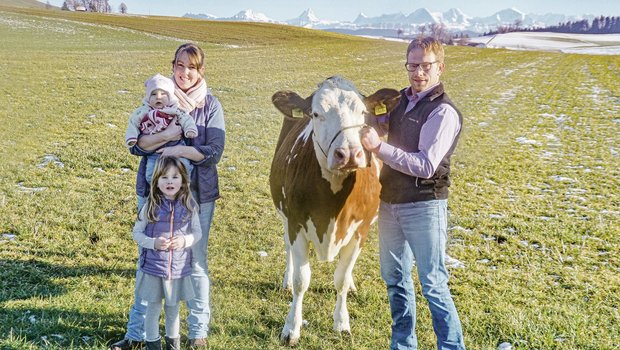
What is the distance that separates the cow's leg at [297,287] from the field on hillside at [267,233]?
111 millimetres

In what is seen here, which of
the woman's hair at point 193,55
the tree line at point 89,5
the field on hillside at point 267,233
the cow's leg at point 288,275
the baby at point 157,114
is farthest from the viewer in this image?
the tree line at point 89,5

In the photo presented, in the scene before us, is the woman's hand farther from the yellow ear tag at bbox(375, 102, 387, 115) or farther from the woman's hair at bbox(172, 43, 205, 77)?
the yellow ear tag at bbox(375, 102, 387, 115)

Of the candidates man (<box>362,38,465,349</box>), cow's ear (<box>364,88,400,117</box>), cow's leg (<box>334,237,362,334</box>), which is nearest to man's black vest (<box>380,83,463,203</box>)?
man (<box>362,38,465,349</box>)

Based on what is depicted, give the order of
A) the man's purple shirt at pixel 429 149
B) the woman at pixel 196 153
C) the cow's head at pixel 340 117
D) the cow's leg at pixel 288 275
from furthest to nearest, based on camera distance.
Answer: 1. the cow's leg at pixel 288 275
2. the woman at pixel 196 153
3. the cow's head at pixel 340 117
4. the man's purple shirt at pixel 429 149

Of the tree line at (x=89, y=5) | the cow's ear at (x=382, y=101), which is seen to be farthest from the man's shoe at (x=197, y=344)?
the tree line at (x=89, y=5)

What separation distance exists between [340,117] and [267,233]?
11.4 feet

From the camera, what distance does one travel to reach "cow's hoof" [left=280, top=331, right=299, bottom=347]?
423cm

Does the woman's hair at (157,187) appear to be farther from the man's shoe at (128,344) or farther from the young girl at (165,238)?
the man's shoe at (128,344)

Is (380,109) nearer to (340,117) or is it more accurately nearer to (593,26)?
(340,117)

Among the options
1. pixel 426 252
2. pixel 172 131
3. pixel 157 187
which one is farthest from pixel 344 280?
pixel 172 131

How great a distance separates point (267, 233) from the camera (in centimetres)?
664

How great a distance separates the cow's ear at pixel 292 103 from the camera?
3.84m

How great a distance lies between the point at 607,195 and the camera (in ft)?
27.6

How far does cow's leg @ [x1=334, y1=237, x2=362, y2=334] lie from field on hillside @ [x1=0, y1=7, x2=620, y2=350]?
0.12 m
